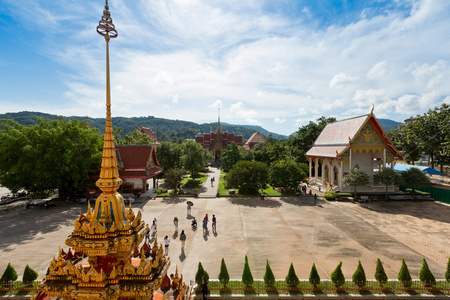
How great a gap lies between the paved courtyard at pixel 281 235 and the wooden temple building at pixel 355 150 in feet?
21.8

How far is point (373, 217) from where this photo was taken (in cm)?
Answer: 2153

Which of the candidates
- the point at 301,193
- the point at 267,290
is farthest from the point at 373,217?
the point at 267,290

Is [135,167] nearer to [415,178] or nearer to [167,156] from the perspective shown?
[167,156]

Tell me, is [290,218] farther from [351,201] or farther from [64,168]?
[64,168]

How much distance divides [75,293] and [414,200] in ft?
114

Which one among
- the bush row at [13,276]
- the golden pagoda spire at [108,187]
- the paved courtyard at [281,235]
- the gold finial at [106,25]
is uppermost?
the gold finial at [106,25]

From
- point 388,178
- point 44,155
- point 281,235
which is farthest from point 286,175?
point 44,155

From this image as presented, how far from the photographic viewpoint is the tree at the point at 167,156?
1527 inches

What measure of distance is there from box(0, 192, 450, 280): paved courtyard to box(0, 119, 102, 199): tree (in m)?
2.98

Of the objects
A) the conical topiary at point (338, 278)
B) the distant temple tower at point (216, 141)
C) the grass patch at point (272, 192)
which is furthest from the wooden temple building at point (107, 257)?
the distant temple tower at point (216, 141)

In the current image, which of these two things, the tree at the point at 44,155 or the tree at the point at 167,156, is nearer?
the tree at the point at 44,155

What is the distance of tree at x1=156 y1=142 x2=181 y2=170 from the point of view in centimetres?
3878

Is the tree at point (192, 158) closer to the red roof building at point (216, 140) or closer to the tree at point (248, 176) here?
the tree at point (248, 176)

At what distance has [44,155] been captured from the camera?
938 inches
